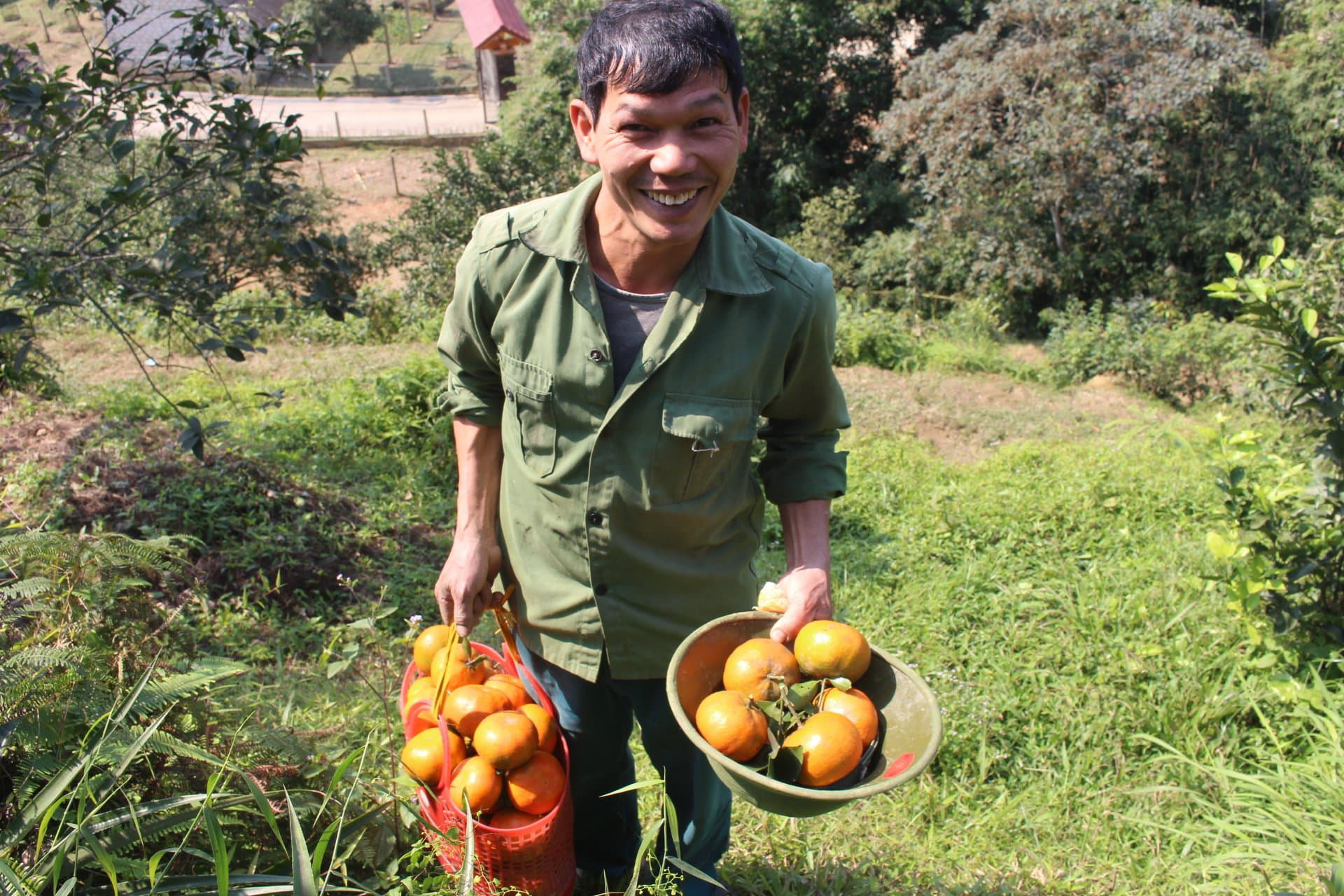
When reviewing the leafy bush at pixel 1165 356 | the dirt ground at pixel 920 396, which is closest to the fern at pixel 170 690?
the dirt ground at pixel 920 396

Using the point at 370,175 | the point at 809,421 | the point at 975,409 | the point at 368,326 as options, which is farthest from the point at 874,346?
the point at 370,175

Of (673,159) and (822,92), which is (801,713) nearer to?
(673,159)

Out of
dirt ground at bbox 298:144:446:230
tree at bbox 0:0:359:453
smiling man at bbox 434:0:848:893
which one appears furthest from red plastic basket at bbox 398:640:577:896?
dirt ground at bbox 298:144:446:230

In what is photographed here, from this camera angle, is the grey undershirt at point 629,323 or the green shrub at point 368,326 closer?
the grey undershirt at point 629,323

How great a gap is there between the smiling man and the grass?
1.89 ft

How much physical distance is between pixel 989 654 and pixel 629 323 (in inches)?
91.2

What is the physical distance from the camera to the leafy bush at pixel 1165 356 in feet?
28.3

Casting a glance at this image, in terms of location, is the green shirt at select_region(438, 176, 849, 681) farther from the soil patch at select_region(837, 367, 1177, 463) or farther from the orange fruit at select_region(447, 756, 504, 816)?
the soil patch at select_region(837, 367, 1177, 463)

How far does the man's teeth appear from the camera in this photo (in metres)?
1.60

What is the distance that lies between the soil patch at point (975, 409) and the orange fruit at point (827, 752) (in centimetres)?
499

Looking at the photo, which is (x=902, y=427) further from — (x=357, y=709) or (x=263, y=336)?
(x=263, y=336)

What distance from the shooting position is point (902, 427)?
6.54 metres

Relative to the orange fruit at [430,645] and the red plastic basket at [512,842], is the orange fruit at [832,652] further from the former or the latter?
the orange fruit at [430,645]

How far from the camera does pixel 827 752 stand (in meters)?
1.43
